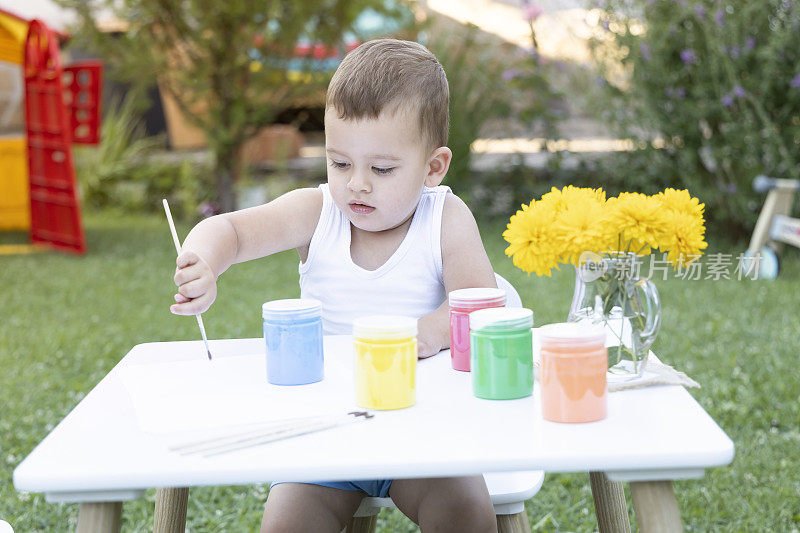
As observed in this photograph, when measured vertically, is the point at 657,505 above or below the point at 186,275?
below

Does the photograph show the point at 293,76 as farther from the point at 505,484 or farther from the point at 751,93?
the point at 505,484

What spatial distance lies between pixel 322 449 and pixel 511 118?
6726 mm

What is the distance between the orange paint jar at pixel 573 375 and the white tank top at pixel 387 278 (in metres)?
0.64

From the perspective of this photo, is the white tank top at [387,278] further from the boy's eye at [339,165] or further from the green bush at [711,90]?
the green bush at [711,90]

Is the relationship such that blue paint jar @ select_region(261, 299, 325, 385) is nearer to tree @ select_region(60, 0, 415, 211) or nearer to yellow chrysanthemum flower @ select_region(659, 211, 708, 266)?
yellow chrysanthemum flower @ select_region(659, 211, 708, 266)

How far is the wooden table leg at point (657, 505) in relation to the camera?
1046 mm

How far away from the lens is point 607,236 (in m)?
1.25

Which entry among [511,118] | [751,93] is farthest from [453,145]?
[751,93]

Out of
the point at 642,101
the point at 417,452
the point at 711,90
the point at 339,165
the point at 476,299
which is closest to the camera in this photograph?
the point at 417,452

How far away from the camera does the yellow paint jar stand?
1.20m

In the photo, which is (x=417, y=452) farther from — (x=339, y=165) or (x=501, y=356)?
(x=339, y=165)

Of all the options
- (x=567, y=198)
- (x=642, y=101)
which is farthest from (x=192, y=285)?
(x=642, y=101)

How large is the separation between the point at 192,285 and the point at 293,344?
0.24 metres

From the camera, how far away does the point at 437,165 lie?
179 cm
